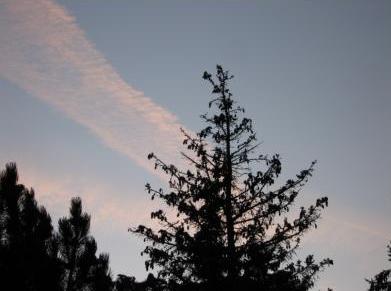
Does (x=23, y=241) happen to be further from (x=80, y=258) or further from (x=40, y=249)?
(x=80, y=258)

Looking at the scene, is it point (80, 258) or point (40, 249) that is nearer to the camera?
point (40, 249)

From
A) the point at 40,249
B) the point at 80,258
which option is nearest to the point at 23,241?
the point at 40,249

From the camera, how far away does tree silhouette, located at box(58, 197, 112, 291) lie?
20.7 m

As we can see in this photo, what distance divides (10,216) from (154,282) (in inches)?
321

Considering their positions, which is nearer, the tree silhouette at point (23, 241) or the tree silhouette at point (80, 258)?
the tree silhouette at point (23, 241)

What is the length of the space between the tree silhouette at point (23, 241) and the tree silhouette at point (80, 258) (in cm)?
152

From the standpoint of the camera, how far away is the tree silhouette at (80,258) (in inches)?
814

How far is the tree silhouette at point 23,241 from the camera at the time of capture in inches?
663

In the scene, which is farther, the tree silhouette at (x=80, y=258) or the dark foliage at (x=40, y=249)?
the tree silhouette at (x=80, y=258)

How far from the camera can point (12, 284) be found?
54.4 feet

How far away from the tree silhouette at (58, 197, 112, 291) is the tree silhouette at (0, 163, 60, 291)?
60.0 inches

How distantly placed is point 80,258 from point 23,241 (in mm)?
3935

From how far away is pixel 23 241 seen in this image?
17703mm

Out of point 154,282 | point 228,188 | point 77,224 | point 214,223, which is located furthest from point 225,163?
point 77,224
